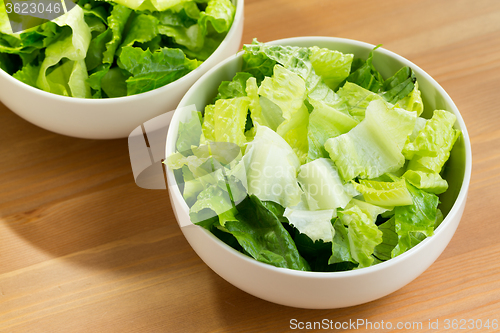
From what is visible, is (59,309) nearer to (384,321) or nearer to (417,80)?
(384,321)

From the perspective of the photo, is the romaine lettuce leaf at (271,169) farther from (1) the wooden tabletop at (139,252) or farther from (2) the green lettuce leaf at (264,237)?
(1) the wooden tabletop at (139,252)

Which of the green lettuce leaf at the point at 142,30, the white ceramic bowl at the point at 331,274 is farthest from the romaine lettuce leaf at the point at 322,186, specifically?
the green lettuce leaf at the point at 142,30

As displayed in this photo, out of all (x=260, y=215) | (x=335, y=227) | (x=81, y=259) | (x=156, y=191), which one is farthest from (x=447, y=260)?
(x=81, y=259)

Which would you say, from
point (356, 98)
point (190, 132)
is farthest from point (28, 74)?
point (356, 98)

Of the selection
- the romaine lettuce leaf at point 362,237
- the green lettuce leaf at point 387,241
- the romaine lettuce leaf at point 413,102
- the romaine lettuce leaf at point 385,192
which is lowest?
the green lettuce leaf at point 387,241

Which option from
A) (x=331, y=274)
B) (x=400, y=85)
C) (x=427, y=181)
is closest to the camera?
(x=331, y=274)

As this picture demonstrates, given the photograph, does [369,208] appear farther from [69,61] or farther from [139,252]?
[69,61]

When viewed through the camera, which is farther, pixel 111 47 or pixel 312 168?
pixel 111 47
